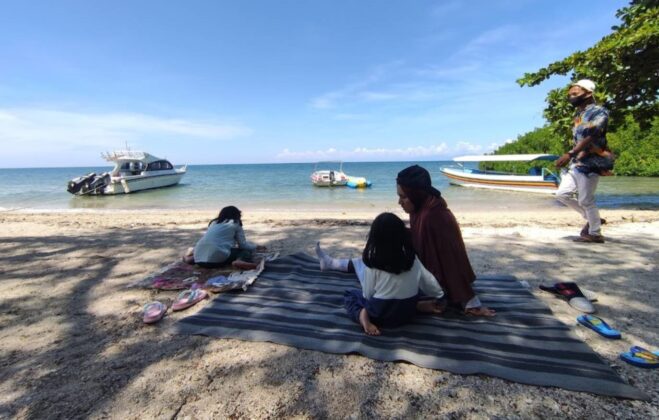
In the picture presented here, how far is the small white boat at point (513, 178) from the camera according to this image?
17.8 meters

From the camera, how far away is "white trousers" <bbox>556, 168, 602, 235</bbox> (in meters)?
5.30

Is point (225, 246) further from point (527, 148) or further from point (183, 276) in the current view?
point (527, 148)

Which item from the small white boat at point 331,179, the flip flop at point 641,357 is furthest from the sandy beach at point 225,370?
the small white boat at point 331,179

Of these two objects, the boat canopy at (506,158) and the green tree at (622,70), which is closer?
the green tree at (622,70)

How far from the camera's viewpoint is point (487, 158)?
66.6 ft

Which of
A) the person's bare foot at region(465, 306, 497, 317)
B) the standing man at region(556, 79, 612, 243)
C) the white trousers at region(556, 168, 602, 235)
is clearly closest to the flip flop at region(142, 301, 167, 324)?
the person's bare foot at region(465, 306, 497, 317)

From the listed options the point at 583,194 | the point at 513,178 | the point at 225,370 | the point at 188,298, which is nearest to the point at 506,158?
the point at 513,178

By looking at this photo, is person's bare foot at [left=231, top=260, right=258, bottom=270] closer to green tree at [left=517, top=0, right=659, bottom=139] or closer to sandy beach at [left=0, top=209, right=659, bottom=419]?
sandy beach at [left=0, top=209, right=659, bottom=419]

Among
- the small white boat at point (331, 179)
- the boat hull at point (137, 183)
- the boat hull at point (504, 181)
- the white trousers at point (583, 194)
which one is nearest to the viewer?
the white trousers at point (583, 194)

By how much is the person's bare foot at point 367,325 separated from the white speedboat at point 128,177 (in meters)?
25.6

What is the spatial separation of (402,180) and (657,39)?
905 centimetres

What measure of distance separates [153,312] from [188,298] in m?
0.37

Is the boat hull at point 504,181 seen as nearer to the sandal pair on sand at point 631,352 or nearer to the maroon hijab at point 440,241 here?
the sandal pair on sand at point 631,352

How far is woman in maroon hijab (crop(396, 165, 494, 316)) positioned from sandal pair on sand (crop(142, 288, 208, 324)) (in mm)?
2328
